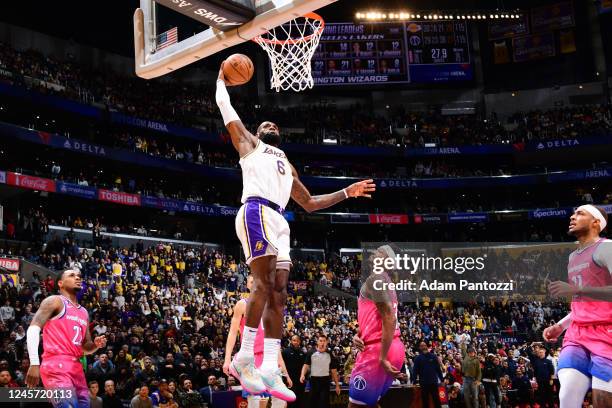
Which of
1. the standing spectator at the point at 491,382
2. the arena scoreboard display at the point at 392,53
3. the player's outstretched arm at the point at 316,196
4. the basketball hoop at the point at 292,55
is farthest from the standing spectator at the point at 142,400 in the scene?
the arena scoreboard display at the point at 392,53

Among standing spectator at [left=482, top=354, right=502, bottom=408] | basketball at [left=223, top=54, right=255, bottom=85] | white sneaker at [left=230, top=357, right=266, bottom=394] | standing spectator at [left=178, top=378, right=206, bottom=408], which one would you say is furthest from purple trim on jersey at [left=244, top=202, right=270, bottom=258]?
standing spectator at [left=482, top=354, right=502, bottom=408]

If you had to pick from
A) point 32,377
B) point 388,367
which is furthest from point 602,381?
point 32,377

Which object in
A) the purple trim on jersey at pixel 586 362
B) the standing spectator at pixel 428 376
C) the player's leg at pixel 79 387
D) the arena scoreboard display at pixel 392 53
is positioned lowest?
the standing spectator at pixel 428 376

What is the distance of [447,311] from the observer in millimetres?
26781

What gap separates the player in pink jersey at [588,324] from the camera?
4934 mm

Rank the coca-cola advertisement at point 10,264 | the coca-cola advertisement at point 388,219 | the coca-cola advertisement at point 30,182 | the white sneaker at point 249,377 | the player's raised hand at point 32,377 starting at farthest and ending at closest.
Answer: the coca-cola advertisement at point 388,219 → the coca-cola advertisement at point 30,182 → the coca-cola advertisement at point 10,264 → the player's raised hand at point 32,377 → the white sneaker at point 249,377

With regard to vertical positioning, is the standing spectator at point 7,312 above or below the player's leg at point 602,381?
above

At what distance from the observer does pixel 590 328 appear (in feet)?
16.8

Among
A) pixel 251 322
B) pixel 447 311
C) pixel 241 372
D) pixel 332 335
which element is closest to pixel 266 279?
pixel 251 322

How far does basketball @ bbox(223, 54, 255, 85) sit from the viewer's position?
17.6 ft

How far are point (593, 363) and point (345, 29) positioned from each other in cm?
3733

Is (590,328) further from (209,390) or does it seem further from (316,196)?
(209,390)

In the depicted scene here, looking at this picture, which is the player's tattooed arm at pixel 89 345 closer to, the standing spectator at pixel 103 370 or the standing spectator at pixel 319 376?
the standing spectator at pixel 319 376

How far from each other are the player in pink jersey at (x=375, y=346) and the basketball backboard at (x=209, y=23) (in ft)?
8.82
